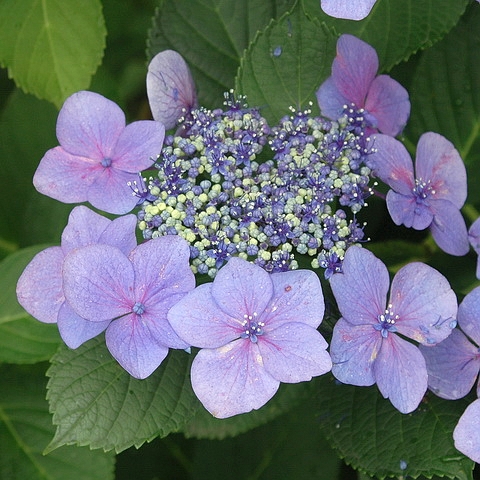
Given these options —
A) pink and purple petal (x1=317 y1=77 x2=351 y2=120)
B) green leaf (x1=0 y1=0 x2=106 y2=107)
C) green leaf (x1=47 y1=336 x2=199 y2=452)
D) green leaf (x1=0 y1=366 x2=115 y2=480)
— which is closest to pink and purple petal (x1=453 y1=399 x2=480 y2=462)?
green leaf (x1=47 y1=336 x2=199 y2=452)

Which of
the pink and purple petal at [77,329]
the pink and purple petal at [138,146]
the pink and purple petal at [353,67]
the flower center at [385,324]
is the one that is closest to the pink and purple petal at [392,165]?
the pink and purple petal at [353,67]

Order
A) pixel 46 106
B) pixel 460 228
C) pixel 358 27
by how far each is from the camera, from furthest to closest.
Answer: pixel 46 106 → pixel 358 27 → pixel 460 228

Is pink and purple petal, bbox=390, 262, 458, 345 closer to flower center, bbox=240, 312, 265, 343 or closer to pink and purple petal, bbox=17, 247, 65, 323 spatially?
flower center, bbox=240, 312, 265, 343

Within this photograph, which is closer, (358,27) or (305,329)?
(305,329)

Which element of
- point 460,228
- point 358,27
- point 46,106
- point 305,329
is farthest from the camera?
point 46,106

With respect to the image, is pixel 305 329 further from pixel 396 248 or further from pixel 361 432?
pixel 396 248

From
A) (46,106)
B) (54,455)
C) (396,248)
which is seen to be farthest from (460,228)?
(46,106)

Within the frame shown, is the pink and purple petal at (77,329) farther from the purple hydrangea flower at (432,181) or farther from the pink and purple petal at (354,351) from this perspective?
the purple hydrangea flower at (432,181)
